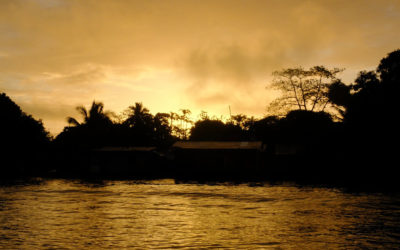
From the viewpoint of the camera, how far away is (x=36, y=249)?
8.62 m

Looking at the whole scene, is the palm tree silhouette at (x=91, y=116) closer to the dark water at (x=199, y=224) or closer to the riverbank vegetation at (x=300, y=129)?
the riverbank vegetation at (x=300, y=129)

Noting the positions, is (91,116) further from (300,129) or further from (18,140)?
(300,129)

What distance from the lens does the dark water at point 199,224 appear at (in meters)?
9.29

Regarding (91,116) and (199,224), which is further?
(91,116)

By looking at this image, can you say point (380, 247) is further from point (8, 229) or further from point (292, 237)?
point (8, 229)

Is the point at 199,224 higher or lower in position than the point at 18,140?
lower

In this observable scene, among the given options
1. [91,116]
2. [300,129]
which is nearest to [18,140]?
[91,116]

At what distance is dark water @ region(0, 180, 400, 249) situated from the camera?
30.5 feet

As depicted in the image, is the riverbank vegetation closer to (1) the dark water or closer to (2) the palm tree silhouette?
(2) the palm tree silhouette

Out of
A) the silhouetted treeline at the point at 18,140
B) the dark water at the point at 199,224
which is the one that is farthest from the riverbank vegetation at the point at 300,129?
the dark water at the point at 199,224

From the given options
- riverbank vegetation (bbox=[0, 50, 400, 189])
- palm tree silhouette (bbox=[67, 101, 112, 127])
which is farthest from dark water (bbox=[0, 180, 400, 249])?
palm tree silhouette (bbox=[67, 101, 112, 127])

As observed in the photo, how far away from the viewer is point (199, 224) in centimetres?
1179

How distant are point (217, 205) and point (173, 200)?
2820 mm

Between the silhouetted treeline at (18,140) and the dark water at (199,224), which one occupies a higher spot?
the silhouetted treeline at (18,140)
